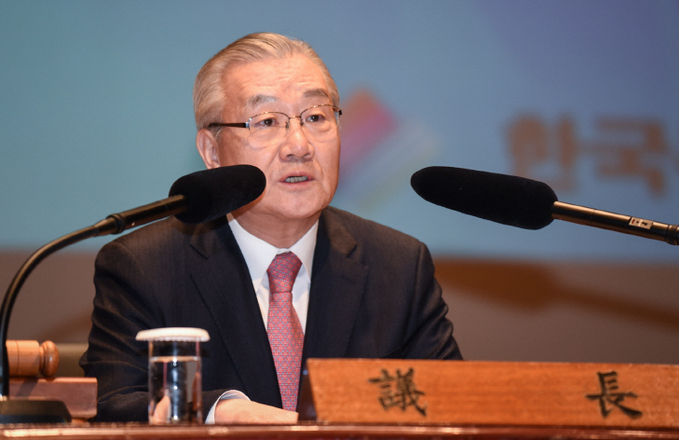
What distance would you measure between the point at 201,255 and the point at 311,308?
1.22 ft

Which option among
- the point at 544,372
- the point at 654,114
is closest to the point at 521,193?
the point at 544,372

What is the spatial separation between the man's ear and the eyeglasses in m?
0.11

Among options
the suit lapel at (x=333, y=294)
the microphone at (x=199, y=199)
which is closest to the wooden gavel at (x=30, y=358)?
the microphone at (x=199, y=199)

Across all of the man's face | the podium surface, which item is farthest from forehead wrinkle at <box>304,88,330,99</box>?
the podium surface

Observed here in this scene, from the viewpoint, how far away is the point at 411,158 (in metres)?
3.07

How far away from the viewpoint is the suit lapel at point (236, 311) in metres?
2.09

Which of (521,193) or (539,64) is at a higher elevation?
(539,64)

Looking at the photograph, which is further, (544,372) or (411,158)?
(411,158)

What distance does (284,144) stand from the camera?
2270 mm

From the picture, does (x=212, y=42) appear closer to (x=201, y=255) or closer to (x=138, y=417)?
(x=201, y=255)

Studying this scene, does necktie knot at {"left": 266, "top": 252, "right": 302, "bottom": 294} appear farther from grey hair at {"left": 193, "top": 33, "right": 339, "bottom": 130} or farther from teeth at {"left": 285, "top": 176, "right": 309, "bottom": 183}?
grey hair at {"left": 193, "top": 33, "right": 339, "bottom": 130}

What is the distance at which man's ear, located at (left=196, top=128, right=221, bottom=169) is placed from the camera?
2486mm

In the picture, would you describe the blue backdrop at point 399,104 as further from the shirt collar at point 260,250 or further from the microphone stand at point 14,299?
the microphone stand at point 14,299

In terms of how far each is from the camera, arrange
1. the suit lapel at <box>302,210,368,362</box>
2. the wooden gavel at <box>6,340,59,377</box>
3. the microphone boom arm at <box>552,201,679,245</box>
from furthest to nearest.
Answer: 1. the suit lapel at <box>302,210,368,362</box>
2. the microphone boom arm at <box>552,201,679,245</box>
3. the wooden gavel at <box>6,340,59,377</box>
